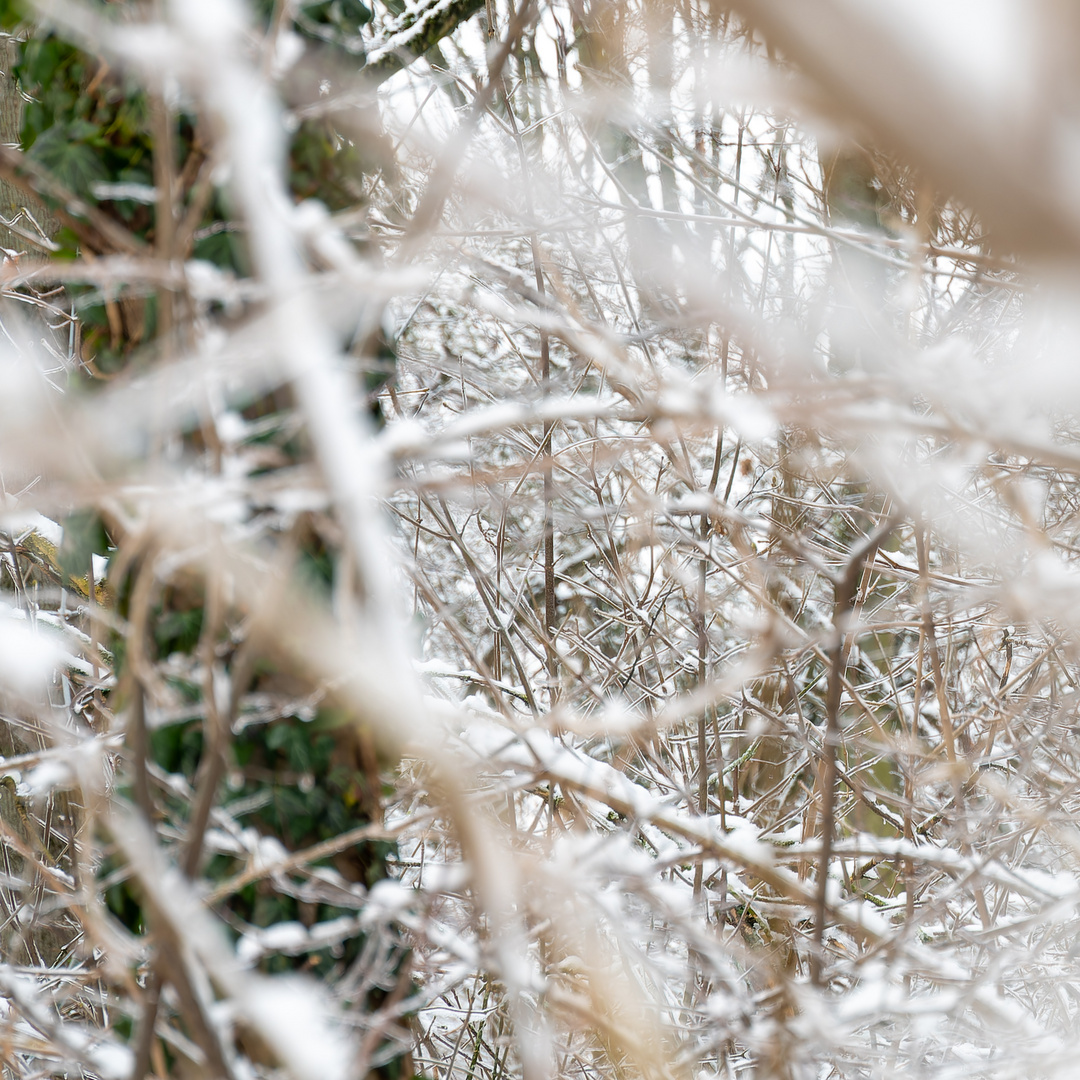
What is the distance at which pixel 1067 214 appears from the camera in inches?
15.6

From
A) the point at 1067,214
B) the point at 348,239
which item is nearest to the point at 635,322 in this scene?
the point at 348,239

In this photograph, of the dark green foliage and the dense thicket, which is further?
the dark green foliage

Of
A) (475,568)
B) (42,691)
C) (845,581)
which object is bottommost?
(42,691)

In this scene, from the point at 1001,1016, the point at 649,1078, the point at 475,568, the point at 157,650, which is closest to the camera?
the point at 649,1078

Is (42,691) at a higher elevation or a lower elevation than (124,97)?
lower

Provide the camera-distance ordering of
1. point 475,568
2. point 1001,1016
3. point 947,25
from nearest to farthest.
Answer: point 947,25, point 1001,1016, point 475,568

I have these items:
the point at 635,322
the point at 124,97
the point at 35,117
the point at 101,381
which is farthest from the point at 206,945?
the point at 635,322

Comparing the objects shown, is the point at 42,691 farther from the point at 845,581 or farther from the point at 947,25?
the point at 947,25

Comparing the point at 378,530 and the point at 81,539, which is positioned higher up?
the point at 378,530

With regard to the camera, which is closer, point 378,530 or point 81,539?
point 378,530

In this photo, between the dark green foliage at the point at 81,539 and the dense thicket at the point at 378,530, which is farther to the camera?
the dark green foliage at the point at 81,539

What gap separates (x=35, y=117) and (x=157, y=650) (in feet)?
3.80

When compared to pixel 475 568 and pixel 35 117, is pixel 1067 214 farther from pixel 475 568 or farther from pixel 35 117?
pixel 475 568

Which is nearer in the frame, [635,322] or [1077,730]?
[1077,730]
